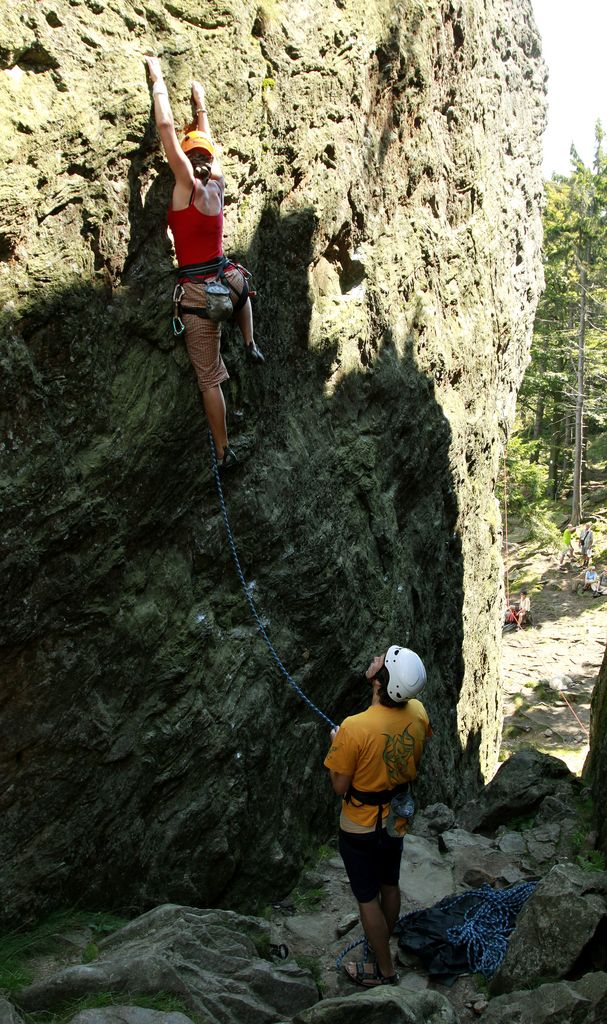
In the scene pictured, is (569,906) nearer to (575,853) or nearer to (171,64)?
(575,853)

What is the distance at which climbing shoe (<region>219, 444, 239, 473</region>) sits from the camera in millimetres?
6742

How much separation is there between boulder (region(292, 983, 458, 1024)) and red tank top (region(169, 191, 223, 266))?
519 centimetres

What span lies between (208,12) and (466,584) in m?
9.94

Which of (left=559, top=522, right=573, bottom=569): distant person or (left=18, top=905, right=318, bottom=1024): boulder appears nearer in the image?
(left=18, top=905, right=318, bottom=1024): boulder

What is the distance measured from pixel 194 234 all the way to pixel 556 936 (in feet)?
18.4

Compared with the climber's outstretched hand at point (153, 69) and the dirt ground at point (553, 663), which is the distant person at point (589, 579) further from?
the climber's outstretched hand at point (153, 69)

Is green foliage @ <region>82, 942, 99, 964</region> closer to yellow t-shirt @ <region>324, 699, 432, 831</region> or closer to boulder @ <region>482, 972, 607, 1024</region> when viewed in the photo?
yellow t-shirt @ <region>324, 699, 432, 831</region>

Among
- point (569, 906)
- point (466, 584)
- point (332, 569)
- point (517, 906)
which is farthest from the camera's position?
point (466, 584)

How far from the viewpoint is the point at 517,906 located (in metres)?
6.12

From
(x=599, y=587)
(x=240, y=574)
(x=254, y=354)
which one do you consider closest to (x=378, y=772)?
(x=240, y=574)

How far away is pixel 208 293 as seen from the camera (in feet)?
20.0

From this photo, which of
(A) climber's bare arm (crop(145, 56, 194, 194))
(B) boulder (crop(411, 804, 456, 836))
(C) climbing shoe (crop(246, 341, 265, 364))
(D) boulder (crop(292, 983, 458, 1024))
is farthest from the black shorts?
(A) climber's bare arm (crop(145, 56, 194, 194))

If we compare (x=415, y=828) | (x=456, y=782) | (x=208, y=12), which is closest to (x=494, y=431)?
(x=456, y=782)

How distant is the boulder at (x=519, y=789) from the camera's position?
9781 mm
